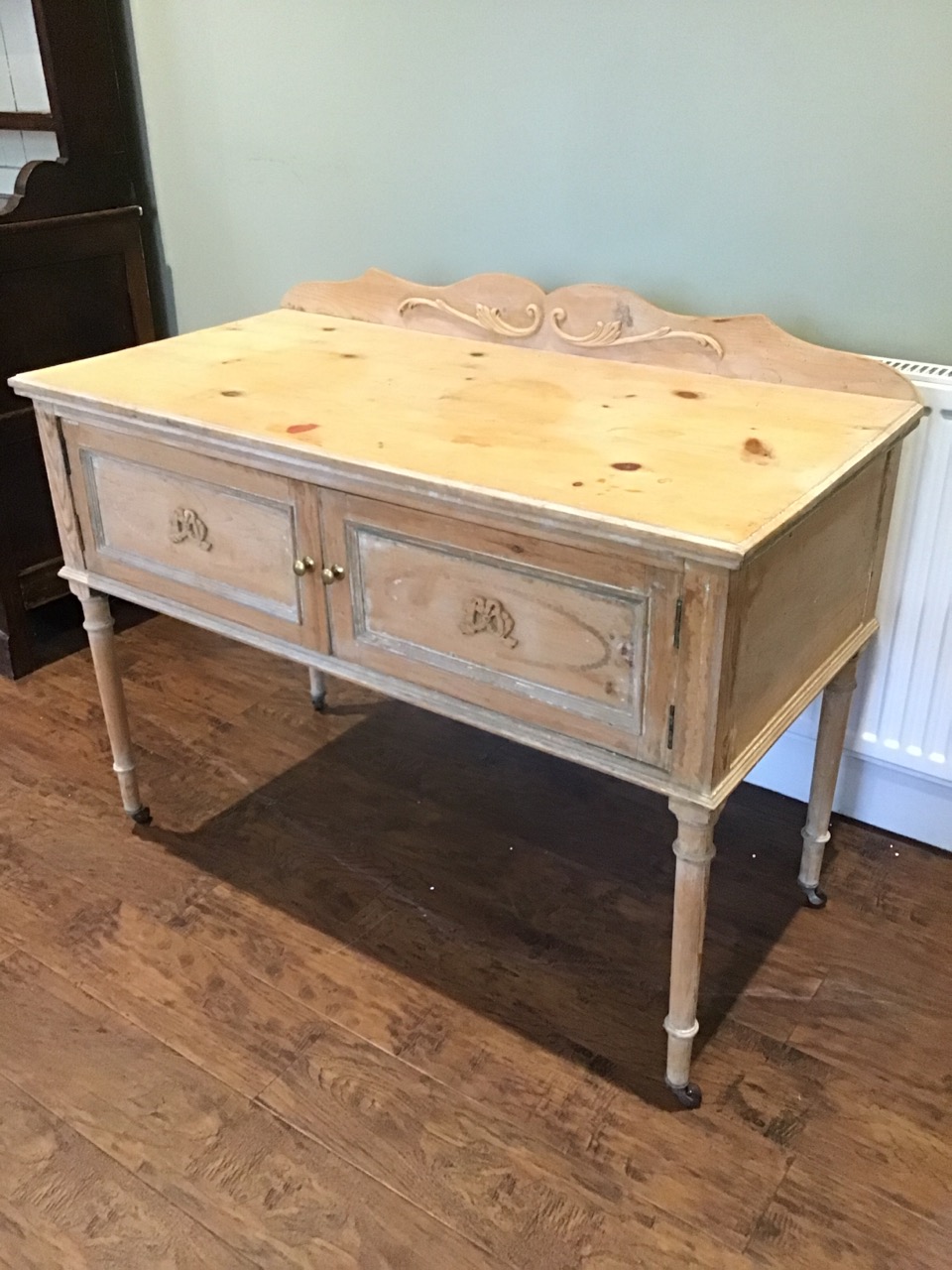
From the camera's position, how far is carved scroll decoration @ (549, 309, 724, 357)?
1524 mm

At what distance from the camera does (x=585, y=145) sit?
5.53 ft

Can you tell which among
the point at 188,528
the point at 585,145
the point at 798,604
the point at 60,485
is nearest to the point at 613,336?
the point at 585,145

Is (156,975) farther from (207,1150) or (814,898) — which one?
(814,898)

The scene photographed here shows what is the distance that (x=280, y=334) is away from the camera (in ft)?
5.85

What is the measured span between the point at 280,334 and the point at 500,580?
78 centimetres

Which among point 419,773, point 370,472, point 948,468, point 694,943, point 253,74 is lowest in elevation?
point 419,773

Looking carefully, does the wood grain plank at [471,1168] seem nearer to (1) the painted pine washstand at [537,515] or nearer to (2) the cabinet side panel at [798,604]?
(1) the painted pine washstand at [537,515]

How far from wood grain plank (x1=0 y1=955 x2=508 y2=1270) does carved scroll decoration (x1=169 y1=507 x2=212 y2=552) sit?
0.64 metres

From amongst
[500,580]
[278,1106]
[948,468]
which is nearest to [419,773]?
[278,1106]

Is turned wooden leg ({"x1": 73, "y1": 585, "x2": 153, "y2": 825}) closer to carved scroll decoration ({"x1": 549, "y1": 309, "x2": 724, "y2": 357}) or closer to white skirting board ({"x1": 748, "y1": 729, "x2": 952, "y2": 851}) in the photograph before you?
carved scroll decoration ({"x1": 549, "y1": 309, "x2": 724, "y2": 357})

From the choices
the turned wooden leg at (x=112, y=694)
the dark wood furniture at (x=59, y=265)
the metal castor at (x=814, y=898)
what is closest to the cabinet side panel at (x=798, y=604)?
the metal castor at (x=814, y=898)

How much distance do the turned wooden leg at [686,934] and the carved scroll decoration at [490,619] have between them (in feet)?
0.81

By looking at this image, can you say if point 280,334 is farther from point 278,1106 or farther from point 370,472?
point 278,1106

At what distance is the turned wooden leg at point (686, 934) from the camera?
3.93 feet
